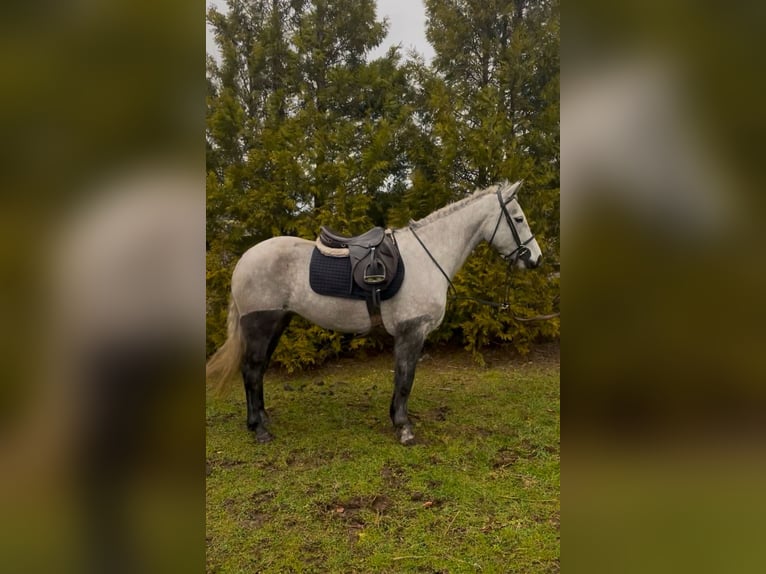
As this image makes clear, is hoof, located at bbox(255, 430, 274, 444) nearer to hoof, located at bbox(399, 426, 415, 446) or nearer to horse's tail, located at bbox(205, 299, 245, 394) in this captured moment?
horse's tail, located at bbox(205, 299, 245, 394)

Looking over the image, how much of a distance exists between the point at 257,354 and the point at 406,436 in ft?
4.42

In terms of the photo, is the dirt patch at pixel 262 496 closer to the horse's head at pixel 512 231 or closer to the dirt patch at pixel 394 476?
the dirt patch at pixel 394 476

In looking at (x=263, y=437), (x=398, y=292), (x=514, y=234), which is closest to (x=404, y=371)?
(x=398, y=292)

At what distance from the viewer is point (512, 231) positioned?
123 inches

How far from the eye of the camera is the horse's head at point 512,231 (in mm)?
3104

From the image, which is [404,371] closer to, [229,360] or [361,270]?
[361,270]

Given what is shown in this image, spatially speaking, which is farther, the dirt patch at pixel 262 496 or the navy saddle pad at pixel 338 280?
the navy saddle pad at pixel 338 280
